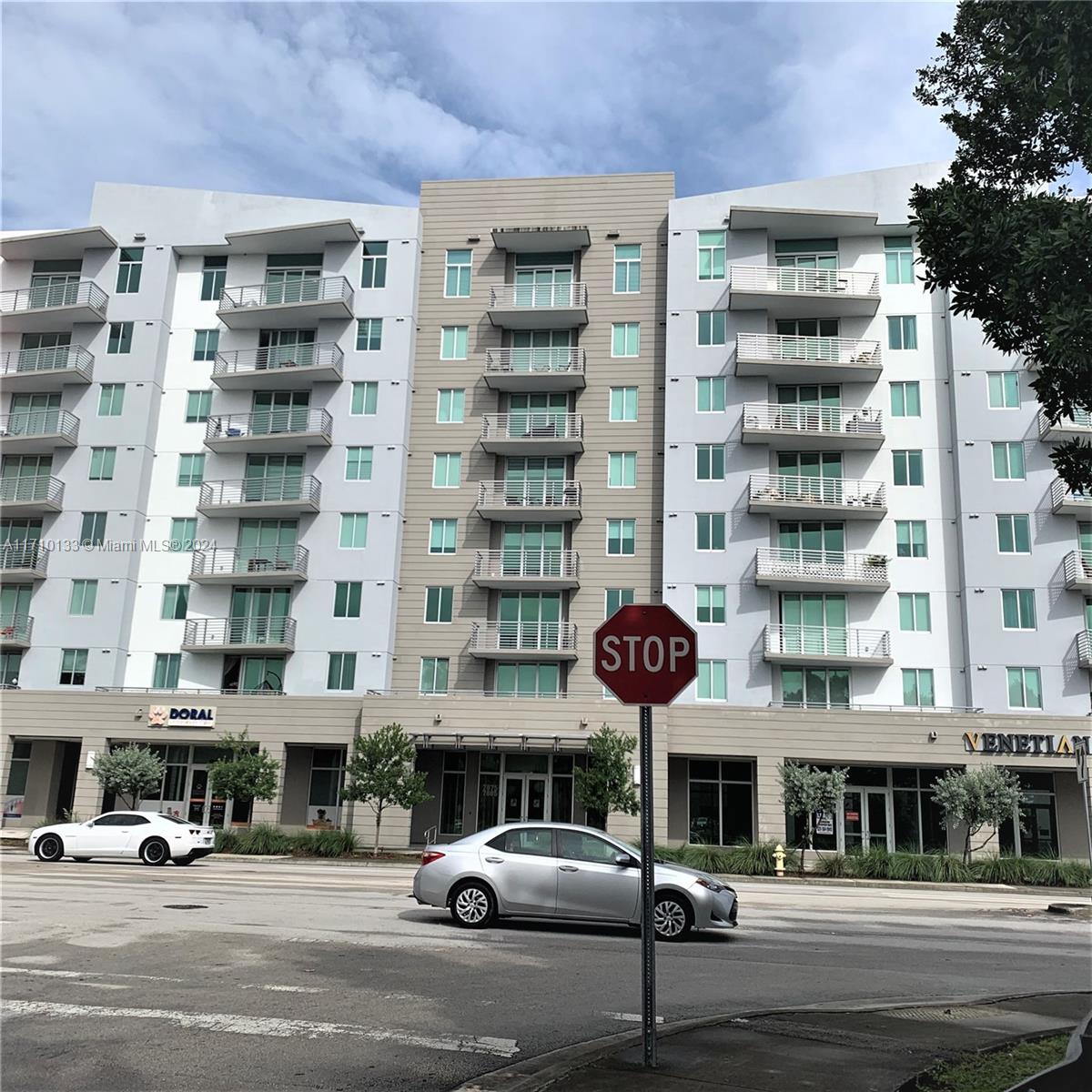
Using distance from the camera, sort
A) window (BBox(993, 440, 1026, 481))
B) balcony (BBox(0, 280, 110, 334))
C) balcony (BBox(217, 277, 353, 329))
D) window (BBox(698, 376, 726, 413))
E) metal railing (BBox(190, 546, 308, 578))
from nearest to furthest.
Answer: window (BBox(993, 440, 1026, 481)), window (BBox(698, 376, 726, 413)), metal railing (BBox(190, 546, 308, 578)), balcony (BBox(217, 277, 353, 329)), balcony (BBox(0, 280, 110, 334))

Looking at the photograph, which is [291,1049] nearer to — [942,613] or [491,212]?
[942,613]

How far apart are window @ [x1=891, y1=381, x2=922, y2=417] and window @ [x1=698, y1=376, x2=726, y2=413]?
652 cm

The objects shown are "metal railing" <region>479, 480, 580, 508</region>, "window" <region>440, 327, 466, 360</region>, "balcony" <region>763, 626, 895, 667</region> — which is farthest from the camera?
"window" <region>440, 327, 466, 360</region>

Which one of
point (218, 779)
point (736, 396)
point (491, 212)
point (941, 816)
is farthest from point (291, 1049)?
point (491, 212)

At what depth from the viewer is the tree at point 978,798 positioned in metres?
32.4

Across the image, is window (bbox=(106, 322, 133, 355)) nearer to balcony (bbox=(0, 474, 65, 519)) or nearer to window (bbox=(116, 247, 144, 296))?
window (bbox=(116, 247, 144, 296))

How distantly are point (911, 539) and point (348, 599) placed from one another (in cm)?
2170

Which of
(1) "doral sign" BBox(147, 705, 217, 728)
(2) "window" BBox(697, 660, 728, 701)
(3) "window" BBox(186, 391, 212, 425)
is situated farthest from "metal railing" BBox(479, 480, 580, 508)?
(1) "doral sign" BBox(147, 705, 217, 728)

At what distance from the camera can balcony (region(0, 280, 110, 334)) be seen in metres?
44.3

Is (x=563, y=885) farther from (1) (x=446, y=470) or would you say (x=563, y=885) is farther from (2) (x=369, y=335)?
(2) (x=369, y=335)

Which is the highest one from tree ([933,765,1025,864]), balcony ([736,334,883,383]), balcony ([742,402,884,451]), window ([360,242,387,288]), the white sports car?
window ([360,242,387,288])

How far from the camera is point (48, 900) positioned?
1596 cm

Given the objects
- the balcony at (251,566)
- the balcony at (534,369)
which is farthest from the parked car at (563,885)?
the balcony at (534,369)

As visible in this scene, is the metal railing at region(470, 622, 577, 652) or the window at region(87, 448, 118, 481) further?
the window at region(87, 448, 118, 481)
